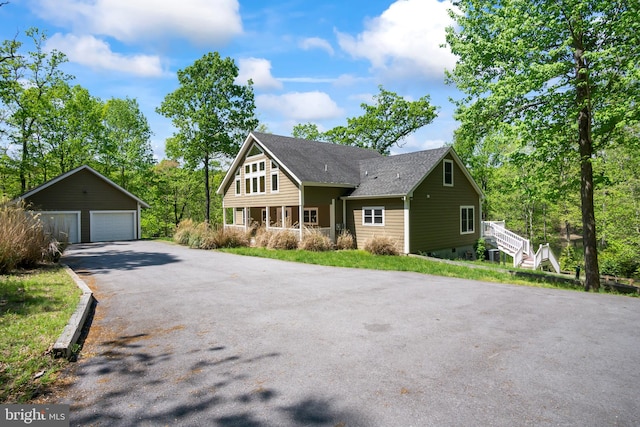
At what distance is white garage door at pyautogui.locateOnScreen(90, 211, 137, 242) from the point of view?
2527 centimetres

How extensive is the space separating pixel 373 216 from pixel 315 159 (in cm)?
566

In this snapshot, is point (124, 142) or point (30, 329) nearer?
point (30, 329)

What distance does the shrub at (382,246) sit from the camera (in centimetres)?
1717

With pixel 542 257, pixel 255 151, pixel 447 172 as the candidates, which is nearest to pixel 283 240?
pixel 255 151

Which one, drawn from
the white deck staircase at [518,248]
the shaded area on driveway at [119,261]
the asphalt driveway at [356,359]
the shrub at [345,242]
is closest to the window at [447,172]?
the white deck staircase at [518,248]

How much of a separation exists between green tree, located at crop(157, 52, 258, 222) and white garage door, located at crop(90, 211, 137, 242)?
5.60m

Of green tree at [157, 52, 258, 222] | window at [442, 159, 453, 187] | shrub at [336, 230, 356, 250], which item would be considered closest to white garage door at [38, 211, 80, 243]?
green tree at [157, 52, 258, 222]

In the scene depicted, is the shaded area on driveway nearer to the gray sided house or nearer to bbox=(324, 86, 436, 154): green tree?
the gray sided house

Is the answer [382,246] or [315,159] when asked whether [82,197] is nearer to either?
[315,159]

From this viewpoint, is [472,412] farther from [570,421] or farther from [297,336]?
[297,336]

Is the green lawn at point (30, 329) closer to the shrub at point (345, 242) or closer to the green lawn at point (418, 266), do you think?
the green lawn at point (418, 266)

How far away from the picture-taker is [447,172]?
20391mm

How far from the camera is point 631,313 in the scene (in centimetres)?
697

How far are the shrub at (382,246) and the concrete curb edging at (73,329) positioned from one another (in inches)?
479
